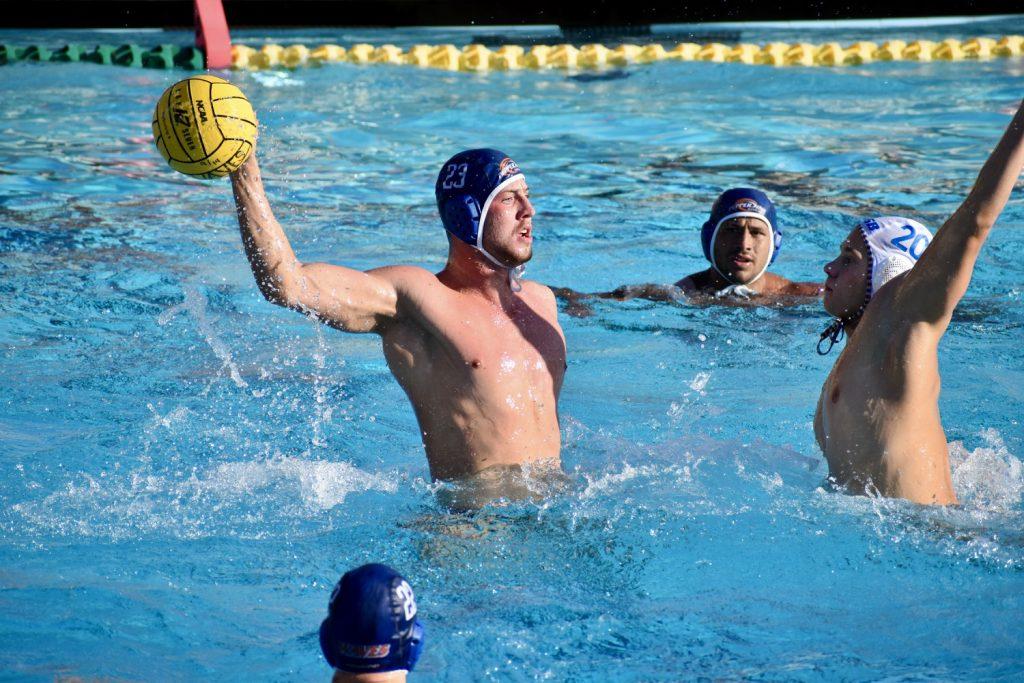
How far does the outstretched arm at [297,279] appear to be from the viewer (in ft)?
9.48

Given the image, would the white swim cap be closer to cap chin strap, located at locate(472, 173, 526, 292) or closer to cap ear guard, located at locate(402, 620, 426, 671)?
cap chin strap, located at locate(472, 173, 526, 292)

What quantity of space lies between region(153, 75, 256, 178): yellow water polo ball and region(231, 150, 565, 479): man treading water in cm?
36

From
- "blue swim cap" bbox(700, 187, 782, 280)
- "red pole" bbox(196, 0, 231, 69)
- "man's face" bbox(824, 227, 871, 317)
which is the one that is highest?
"red pole" bbox(196, 0, 231, 69)

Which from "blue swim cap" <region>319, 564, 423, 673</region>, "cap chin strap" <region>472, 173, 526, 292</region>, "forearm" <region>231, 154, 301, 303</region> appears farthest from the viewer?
"cap chin strap" <region>472, 173, 526, 292</region>

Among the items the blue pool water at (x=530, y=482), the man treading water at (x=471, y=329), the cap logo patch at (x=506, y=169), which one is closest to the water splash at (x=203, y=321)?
the blue pool water at (x=530, y=482)

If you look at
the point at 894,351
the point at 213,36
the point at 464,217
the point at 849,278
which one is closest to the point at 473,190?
the point at 464,217

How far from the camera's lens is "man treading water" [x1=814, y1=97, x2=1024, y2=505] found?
9.67 feet

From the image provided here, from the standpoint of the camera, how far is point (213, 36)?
37.6ft

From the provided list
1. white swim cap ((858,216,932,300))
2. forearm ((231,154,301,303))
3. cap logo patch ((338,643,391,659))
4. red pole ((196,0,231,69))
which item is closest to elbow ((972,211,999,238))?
white swim cap ((858,216,932,300))

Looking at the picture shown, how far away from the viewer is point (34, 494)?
377cm

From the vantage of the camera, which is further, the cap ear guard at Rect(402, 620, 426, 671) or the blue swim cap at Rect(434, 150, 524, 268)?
the blue swim cap at Rect(434, 150, 524, 268)

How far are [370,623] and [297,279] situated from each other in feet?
4.20

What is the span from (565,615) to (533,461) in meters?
0.58

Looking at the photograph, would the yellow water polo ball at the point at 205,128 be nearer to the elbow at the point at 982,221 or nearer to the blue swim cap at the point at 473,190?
the blue swim cap at the point at 473,190
